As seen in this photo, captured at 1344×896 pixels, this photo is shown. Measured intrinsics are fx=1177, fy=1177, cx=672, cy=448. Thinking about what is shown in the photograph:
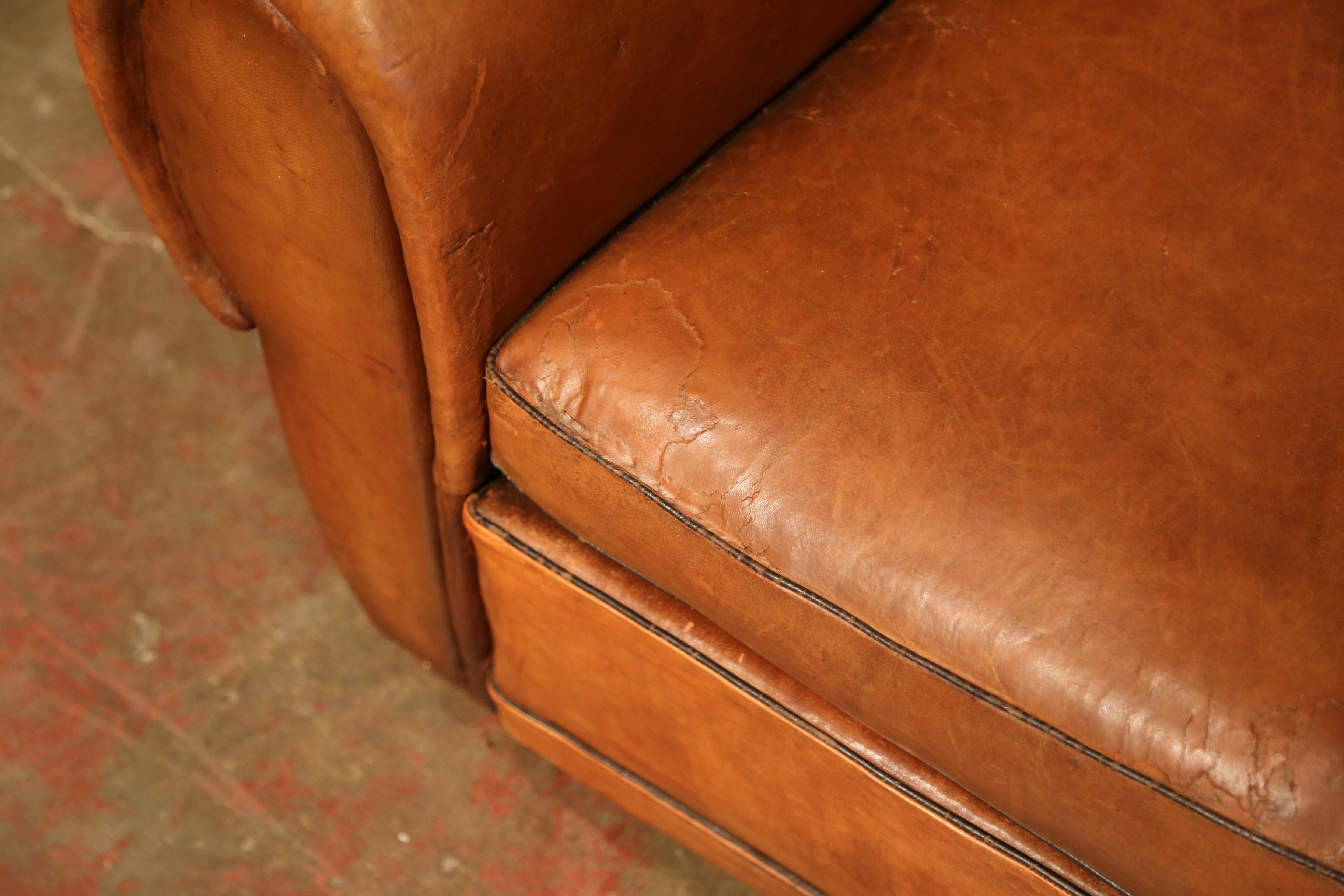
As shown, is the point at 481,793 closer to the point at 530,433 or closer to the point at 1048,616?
the point at 530,433

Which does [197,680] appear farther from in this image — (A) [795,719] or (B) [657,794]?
(A) [795,719]

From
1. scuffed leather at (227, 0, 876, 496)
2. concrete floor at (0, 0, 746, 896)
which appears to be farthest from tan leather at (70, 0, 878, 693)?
concrete floor at (0, 0, 746, 896)

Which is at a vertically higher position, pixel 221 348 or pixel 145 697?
pixel 221 348

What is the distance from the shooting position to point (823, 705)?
76cm

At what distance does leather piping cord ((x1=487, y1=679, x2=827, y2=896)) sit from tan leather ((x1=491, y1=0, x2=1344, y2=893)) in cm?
23

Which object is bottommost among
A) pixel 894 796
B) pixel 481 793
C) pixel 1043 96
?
pixel 481 793

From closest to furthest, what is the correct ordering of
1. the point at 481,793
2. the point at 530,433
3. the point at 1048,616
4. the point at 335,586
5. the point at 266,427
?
the point at 1048,616 → the point at 530,433 → the point at 481,793 → the point at 335,586 → the point at 266,427

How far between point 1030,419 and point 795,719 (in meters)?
0.25

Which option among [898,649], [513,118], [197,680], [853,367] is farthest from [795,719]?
[197,680]

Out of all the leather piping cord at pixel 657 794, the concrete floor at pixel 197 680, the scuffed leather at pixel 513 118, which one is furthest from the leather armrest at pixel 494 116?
the concrete floor at pixel 197 680

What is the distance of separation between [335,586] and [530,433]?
1.75 feet

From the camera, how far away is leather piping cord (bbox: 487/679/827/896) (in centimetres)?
90

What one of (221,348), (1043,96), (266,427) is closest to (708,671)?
(1043,96)

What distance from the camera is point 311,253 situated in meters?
0.73
